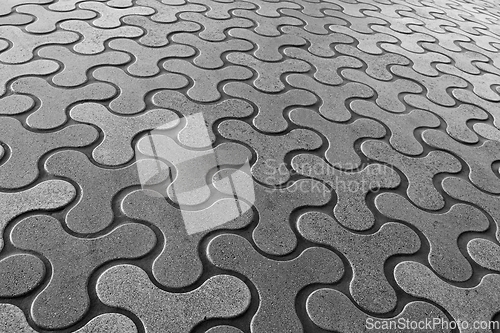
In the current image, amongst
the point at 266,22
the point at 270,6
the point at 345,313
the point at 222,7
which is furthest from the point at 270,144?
the point at 270,6

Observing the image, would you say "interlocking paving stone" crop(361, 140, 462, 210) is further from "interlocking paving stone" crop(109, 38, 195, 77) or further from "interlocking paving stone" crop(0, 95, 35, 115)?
"interlocking paving stone" crop(0, 95, 35, 115)

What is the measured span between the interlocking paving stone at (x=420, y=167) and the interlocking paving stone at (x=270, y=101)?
1.72 feet

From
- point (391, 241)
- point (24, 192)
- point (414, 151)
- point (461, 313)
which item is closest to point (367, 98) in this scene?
point (414, 151)

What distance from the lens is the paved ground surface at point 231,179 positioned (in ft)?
5.57

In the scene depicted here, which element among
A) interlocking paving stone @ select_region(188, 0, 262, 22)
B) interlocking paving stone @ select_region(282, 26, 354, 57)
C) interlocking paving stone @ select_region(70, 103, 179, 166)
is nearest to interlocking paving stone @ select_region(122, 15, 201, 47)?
interlocking paving stone @ select_region(188, 0, 262, 22)

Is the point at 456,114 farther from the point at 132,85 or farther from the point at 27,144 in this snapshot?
the point at 27,144

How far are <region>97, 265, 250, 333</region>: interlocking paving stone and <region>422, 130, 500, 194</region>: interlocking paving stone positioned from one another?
160 centimetres

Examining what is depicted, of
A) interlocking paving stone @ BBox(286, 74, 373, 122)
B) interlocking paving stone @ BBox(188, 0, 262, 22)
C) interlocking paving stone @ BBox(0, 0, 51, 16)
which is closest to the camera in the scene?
interlocking paving stone @ BBox(286, 74, 373, 122)

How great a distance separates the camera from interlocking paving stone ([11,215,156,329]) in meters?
1.56

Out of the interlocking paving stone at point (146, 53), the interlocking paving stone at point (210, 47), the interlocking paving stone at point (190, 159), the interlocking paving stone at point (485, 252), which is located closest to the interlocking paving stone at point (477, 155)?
the interlocking paving stone at point (485, 252)

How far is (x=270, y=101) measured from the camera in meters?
2.91

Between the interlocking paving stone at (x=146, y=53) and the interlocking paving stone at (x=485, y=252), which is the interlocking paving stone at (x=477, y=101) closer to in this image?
the interlocking paving stone at (x=485, y=252)

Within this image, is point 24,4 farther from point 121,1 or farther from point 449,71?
point 449,71

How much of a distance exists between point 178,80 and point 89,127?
0.76m
